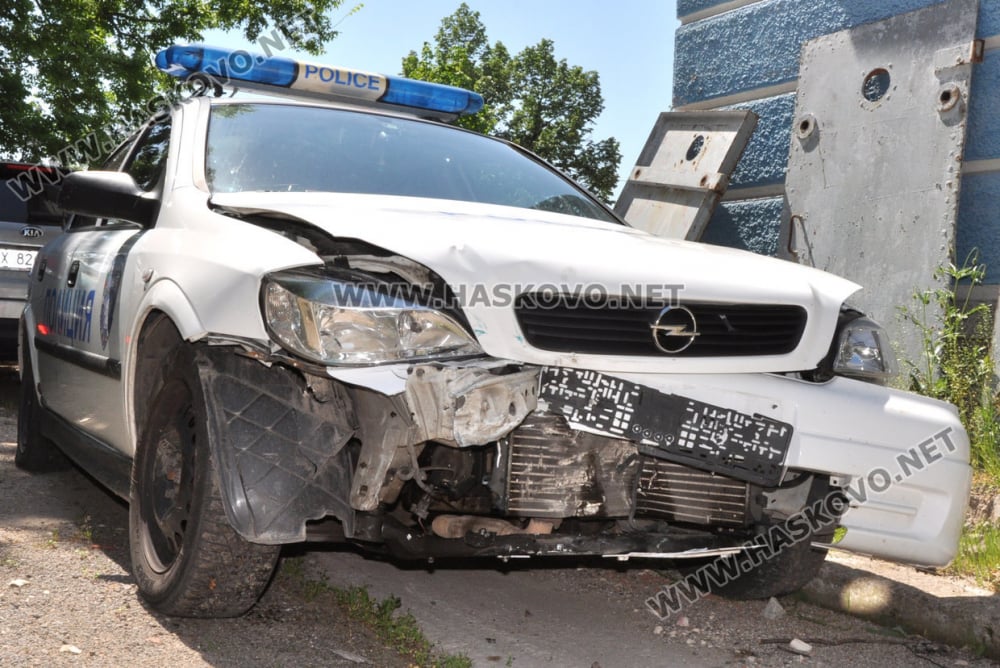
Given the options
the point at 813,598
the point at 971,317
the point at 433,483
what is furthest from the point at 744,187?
the point at 433,483

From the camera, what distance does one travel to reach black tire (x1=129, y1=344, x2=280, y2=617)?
8.49ft

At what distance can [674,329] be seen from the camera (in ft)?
8.53

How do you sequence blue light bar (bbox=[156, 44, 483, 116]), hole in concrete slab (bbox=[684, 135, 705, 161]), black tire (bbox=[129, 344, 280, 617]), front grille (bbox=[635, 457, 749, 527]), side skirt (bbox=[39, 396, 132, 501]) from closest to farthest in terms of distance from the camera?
1. black tire (bbox=[129, 344, 280, 617])
2. front grille (bbox=[635, 457, 749, 527])
3. side skirt (bbox=[39, 396, 132, 501])
4. blue light bar (bbox=[156, 44, 483, 116])
5. hole in concrete slab (bbox=[684, 135, 705, 161])

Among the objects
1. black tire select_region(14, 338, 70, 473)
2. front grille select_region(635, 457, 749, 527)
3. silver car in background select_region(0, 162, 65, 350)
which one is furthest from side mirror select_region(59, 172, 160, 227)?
silver car in background select_region(0, 162, 65, 350)

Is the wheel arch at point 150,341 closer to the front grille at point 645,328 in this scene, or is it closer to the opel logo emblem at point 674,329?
the front grille at point 645,328

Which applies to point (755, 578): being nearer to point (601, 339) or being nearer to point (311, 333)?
point (601, 339)

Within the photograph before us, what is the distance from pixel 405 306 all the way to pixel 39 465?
3.38 m

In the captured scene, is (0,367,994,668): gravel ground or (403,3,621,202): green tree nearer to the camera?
(0,367,994,668): gravel ground

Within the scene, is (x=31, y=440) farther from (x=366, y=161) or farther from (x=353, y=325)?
(x=353, y=325)

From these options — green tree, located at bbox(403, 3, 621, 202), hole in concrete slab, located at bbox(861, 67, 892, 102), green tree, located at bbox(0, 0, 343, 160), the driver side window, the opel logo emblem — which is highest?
green tree, located at bbox(403, 3, 621, 202)

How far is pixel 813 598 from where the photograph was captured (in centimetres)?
379

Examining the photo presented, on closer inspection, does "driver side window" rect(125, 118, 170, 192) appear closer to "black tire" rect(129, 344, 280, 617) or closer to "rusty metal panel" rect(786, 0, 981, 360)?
"black tire" rect(129, 344, 280, 617)

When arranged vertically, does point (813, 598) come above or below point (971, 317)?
below

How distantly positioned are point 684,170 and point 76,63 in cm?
1105
